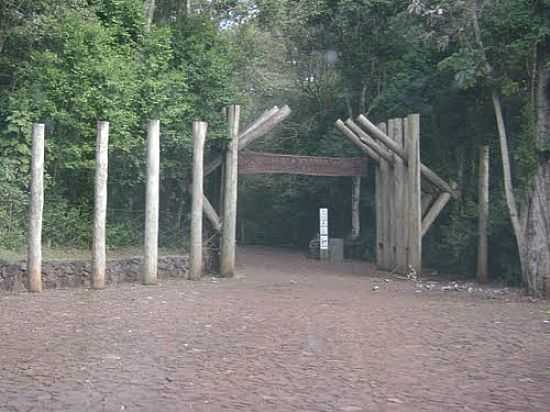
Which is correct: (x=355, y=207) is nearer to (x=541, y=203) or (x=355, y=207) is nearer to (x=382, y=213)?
(x=382, y=213)

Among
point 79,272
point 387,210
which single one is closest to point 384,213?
point 387,210

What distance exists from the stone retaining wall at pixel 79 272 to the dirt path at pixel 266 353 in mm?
959

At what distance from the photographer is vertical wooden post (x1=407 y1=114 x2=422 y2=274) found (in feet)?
71.1

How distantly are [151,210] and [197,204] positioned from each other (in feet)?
5.79

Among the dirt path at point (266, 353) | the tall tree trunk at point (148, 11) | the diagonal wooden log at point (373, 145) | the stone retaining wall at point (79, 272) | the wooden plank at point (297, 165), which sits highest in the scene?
the tall tree trunk at point (148, 11)

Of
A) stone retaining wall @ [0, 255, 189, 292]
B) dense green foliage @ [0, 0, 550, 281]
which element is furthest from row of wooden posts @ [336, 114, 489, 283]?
stone retaining wall @ [0, 255, 189, 292]

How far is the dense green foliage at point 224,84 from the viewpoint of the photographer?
17.9 meters

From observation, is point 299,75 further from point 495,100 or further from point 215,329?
point 215,329

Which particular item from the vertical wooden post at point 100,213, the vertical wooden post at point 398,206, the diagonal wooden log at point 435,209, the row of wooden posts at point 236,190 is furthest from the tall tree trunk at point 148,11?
the diagonal wooden log at point 435,209

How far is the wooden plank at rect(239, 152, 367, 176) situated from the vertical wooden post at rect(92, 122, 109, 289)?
273 inches

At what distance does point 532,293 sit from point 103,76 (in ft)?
35.5

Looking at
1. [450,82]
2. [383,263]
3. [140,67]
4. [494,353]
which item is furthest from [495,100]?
[494,353]

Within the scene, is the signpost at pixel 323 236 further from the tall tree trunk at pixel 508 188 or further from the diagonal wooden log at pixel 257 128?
the tall tree trunk at pixel 508 188

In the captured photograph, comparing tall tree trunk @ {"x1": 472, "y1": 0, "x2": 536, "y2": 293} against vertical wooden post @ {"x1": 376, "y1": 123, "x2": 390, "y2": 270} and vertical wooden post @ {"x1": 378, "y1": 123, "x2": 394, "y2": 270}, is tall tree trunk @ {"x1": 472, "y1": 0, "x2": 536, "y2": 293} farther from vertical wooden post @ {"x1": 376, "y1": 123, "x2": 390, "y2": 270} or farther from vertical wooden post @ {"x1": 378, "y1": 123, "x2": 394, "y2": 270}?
vertical wooden post @ {"x1": 376, "y1": 123, "x2": 390, "y2": 270}
